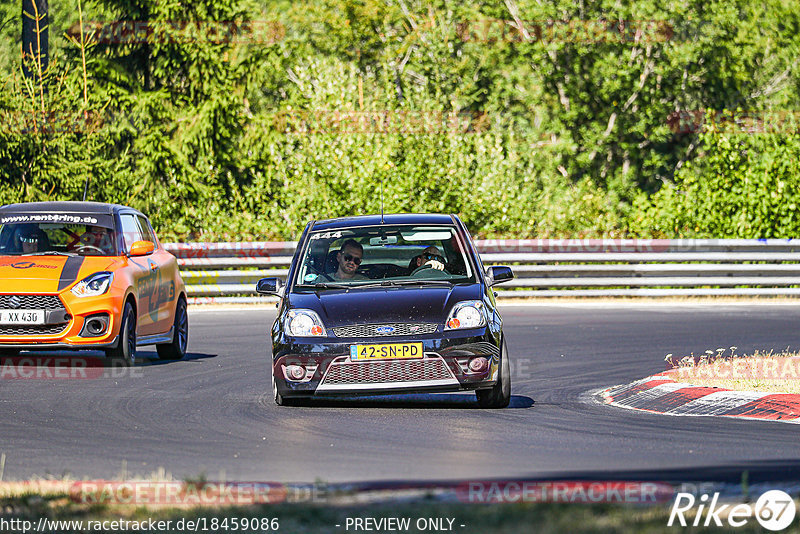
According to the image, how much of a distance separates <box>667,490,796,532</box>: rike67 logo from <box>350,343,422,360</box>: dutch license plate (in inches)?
160

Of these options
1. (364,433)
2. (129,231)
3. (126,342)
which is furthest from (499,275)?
(129,231)

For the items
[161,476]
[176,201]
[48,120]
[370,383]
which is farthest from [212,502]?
[176,201]

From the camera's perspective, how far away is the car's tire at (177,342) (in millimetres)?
15297

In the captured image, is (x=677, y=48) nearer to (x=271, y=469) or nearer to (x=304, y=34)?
(x=304, y=34)

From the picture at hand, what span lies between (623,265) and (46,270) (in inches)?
524

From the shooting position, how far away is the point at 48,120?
27359mm

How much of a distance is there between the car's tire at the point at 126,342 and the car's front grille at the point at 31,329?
0.65 metres

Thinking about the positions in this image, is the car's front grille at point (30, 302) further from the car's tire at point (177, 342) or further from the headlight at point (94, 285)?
the car's tire at point (177, 342)

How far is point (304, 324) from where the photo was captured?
35.1 feet

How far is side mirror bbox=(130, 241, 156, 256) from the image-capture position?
14.5 m

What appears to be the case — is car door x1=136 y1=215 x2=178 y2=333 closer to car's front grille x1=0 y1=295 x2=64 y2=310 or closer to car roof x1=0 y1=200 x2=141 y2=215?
car roof x1=0 y1=200 x2=141 y2=215

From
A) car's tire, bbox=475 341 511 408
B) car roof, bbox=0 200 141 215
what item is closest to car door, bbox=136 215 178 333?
car roof, bbox=0 200 141 215

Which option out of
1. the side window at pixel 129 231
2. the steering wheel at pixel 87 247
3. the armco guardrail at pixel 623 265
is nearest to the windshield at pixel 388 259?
the steering wheel at pixel 87 247

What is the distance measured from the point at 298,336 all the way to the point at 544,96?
42.2 meters
